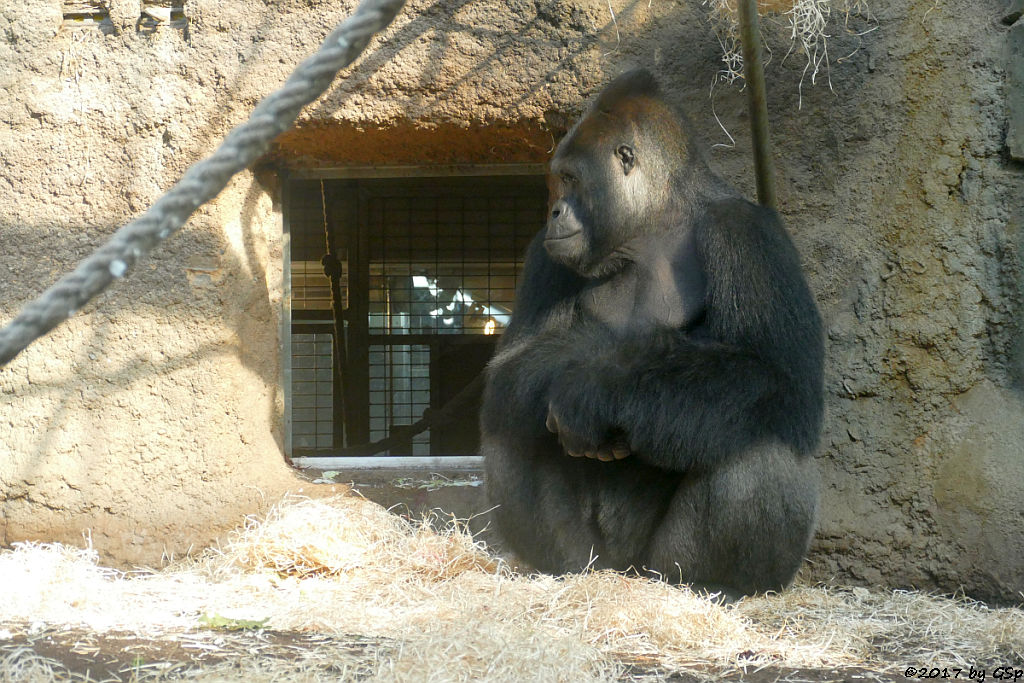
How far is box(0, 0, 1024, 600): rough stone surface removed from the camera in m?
3.34

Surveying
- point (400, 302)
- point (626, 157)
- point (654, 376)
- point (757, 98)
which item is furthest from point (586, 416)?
point (400, 302)

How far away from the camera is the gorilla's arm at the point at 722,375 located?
2686 mm

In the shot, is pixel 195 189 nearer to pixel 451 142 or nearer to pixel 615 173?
pixel 615 173

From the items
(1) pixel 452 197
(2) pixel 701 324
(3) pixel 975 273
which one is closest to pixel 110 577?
(2) pixel 701 324

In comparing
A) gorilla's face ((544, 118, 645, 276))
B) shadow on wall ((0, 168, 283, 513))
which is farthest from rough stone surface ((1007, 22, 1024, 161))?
shadow on wall ((0, 168, 283, 513))

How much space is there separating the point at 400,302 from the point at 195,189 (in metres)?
6.04

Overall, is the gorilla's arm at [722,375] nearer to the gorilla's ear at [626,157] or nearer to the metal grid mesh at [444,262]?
the gorilla's ear at [626,157]

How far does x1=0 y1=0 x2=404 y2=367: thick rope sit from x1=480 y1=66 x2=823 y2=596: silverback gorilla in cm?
150

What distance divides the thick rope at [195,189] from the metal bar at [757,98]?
5.44 ft

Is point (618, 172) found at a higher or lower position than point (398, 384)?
higher

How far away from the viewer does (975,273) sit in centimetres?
333

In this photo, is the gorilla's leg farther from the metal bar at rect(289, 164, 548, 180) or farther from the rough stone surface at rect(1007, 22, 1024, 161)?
the metal bar at rect(289, 164, 548, 180)

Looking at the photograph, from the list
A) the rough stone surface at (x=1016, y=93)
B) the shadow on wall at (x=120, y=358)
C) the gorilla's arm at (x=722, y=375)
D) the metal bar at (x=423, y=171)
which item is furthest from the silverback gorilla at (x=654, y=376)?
the shadow on wall at (x=120, y=358)

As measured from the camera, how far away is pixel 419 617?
2545mm
